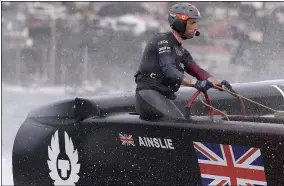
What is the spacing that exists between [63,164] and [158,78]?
3.80ft

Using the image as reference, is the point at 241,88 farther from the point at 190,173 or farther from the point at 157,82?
the point at 190,173

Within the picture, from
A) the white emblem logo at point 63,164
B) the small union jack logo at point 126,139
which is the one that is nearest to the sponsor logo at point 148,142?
the small union jack logo at point 126,139

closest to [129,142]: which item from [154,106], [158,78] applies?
[154,106]

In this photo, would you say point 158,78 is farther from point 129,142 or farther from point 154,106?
point 129,142

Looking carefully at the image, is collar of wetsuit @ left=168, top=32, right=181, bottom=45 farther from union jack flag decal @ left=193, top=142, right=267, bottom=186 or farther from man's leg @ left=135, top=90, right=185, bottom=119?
union jack flag decal @ left=193, top=142, right=267, bottom=186

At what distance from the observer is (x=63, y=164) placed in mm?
6008

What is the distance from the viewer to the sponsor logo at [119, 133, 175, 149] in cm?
522

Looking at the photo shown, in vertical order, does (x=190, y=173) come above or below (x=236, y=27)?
above

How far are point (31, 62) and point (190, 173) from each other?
13933 millimetres

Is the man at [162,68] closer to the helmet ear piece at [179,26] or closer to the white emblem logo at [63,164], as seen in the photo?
the helmet ear piece at [179,26]

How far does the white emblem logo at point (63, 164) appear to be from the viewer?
5930 mm

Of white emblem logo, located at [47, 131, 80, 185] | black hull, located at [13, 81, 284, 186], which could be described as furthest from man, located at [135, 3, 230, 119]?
white emblem logo, located at [47, 131, 80, 185]

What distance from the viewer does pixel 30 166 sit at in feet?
20.5

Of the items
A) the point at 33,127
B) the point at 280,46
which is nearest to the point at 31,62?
the point at 280,46
